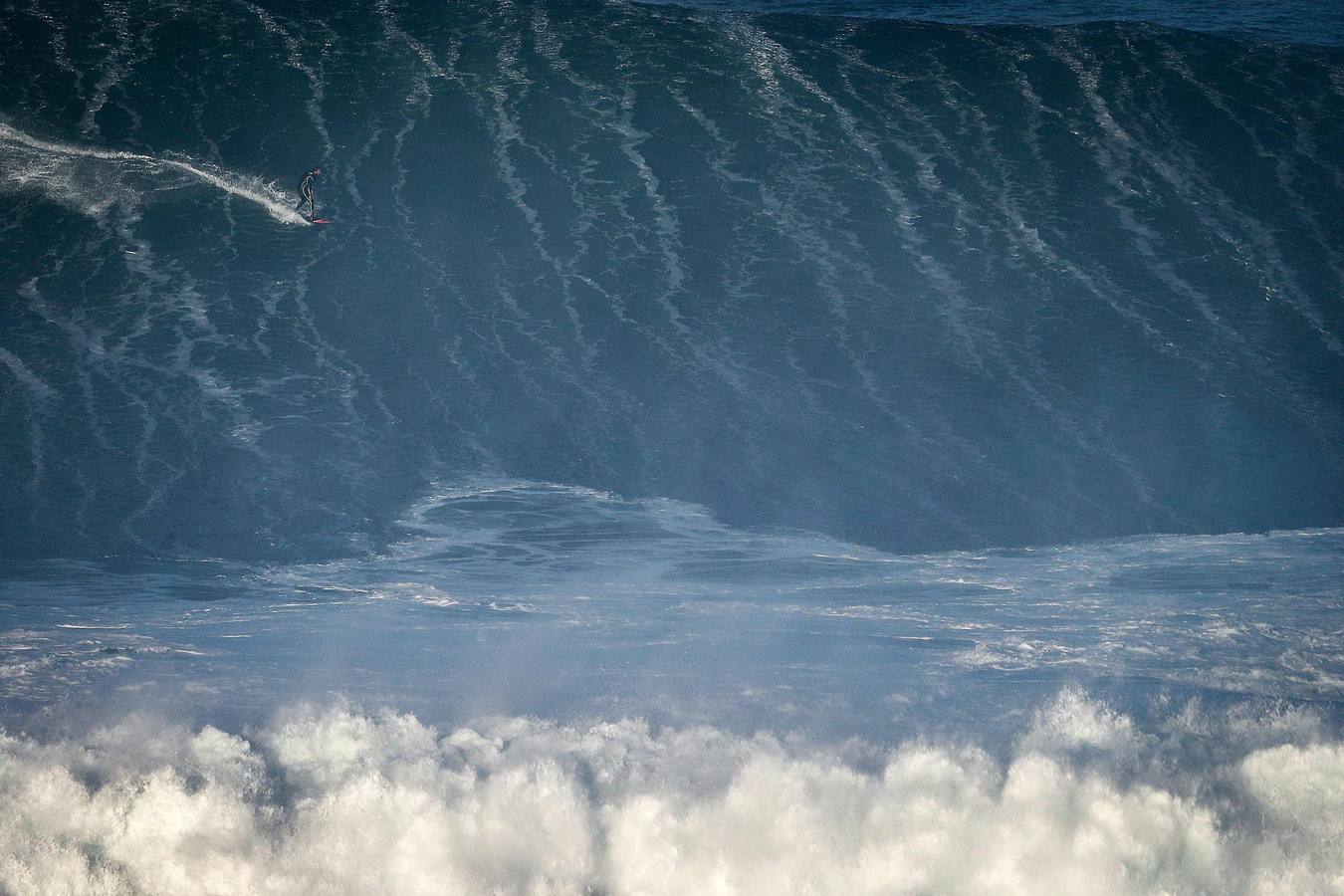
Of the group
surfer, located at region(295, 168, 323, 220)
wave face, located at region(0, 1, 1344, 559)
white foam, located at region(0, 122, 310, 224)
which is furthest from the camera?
white foam, located at region(0, 122, 310, 224)

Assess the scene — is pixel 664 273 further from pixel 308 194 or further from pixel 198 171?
pixel 198 171

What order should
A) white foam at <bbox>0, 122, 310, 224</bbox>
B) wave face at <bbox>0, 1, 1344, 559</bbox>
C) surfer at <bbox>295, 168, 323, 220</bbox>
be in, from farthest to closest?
white foam at <bbox>0, 122, 310, 224</bbox> → surfer at <bbox>295, 168, 323, 220</bbox> → wave face at <bbox>0, 1, 1344, 559</bbox>

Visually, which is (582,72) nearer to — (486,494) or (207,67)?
(207,67)

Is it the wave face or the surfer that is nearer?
the wave face

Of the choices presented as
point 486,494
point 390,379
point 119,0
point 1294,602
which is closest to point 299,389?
point 390,379

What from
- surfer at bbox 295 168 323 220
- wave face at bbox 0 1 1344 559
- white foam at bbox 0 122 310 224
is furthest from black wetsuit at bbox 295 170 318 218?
wave face at bbox 0 1 1344 559

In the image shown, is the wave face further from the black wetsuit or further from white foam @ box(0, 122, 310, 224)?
the black wetsuit

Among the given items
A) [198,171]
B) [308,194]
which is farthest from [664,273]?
[198,171]
